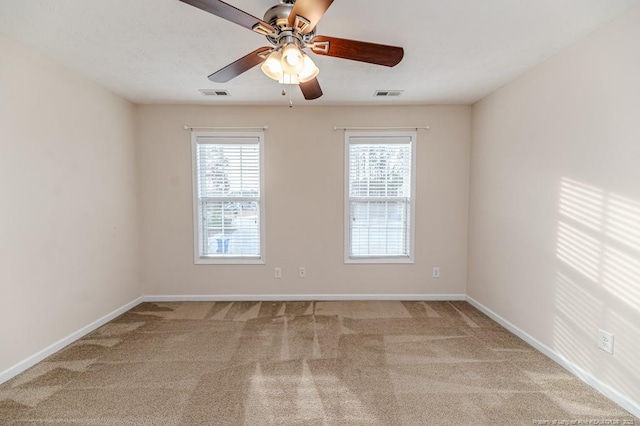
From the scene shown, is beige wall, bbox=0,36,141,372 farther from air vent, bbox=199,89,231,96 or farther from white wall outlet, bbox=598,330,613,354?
white wall outlet, bbox=598,330,613,354

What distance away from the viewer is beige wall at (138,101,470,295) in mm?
3553

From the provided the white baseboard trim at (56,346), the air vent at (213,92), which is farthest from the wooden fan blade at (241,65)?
the white baseboard trim at (56,346)

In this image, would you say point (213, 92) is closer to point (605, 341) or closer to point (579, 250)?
point (579, 250)

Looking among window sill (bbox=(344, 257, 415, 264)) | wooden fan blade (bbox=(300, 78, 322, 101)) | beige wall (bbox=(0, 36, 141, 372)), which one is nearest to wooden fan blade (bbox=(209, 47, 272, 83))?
wooden fan blade (bbox=(300, 78, 322, 101))

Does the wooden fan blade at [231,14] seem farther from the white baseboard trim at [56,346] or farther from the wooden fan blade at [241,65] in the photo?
the white baseboard trim at [56,346]

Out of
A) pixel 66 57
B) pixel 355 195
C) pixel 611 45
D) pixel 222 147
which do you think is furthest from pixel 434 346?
pixel 66 57

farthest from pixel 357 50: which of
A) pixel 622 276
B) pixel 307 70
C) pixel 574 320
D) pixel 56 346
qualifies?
pixel 56 346

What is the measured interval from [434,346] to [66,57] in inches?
162

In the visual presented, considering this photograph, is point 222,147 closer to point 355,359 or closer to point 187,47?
point 187,47

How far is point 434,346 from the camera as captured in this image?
8.35ft

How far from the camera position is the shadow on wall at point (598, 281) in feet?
5.81

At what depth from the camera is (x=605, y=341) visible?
1.92m

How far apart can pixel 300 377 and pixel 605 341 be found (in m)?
2.17

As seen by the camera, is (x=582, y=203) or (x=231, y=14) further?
(x=582, y=203)
